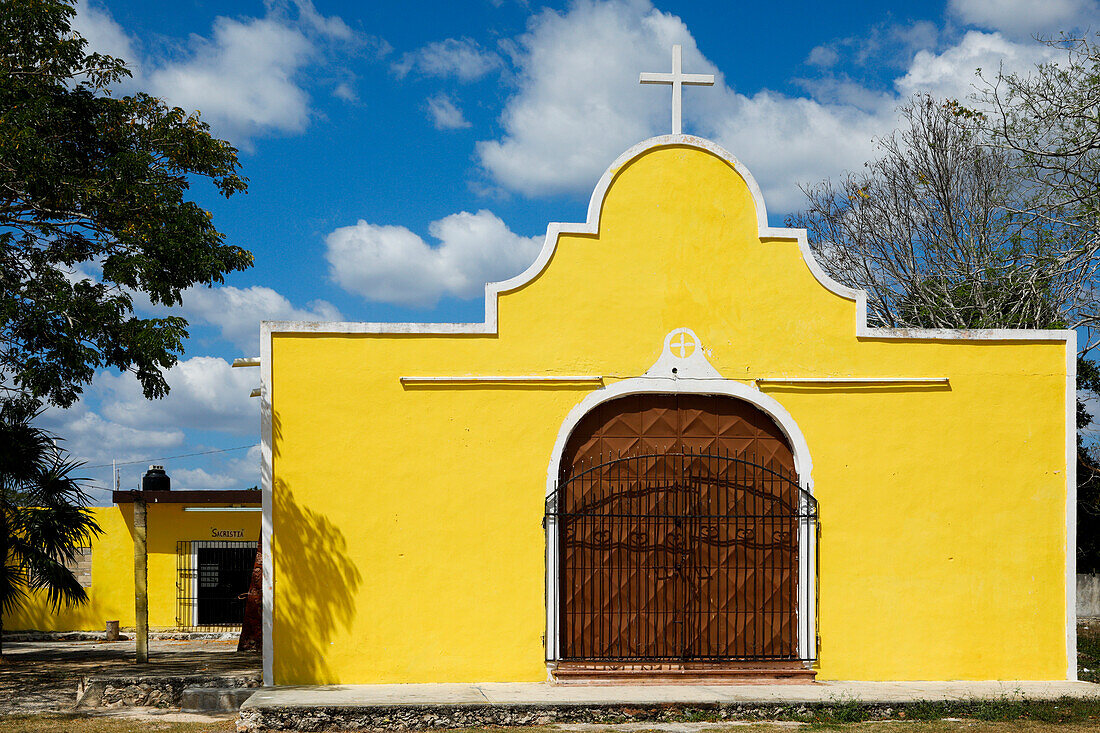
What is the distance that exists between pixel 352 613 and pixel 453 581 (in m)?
1.03

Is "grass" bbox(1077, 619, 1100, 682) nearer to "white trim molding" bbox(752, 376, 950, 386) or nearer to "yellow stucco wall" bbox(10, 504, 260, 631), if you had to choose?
"white trim molding" bbox(752, 376, 950, 386)

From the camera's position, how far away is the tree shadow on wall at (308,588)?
31.8 feet

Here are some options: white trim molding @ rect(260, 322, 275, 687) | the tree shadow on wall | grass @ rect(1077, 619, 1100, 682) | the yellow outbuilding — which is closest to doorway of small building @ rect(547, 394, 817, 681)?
the tree shadow on wall

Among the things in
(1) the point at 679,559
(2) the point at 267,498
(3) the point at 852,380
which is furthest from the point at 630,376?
(2) the point at 267,498

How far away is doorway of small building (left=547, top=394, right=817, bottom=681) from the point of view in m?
10.1

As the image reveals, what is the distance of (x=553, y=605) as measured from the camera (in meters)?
9.91

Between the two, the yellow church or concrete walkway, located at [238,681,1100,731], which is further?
the yellow church

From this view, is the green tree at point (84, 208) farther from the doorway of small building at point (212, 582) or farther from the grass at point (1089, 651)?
the grass at point (1089, 651)

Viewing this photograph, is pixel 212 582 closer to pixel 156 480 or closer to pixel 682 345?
A: pixel 156 480

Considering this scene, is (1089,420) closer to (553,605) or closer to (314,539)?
(553,605)

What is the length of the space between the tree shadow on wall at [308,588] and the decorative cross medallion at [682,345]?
12.6ft

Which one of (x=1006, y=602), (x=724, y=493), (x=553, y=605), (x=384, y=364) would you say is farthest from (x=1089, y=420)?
(x=384, y=364)

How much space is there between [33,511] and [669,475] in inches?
324

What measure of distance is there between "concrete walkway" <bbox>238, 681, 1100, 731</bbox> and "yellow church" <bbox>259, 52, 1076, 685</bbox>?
40 cm
